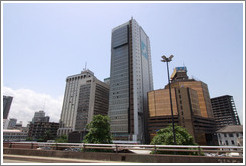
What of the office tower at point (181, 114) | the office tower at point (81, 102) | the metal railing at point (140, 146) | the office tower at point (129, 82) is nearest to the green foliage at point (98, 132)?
the metal railing at point (140, 146)

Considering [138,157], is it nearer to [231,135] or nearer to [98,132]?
[98,132]

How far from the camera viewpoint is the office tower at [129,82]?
89.3 m

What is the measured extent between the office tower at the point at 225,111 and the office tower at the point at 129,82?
92.0 metres

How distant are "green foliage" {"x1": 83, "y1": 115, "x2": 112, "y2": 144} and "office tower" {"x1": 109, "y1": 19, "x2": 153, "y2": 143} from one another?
191 ft

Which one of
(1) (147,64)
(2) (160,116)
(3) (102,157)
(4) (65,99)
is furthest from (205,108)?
(4) (65,99)

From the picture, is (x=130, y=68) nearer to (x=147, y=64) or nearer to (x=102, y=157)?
(x=147, y=64)

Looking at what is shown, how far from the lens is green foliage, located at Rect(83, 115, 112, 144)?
2882 cm

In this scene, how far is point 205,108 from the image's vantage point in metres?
100

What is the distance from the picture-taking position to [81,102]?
12119 centimetres

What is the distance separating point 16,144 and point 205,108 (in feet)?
363

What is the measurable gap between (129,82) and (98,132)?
229 feet

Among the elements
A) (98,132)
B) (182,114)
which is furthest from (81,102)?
(98,132)

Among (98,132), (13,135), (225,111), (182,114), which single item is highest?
(225,111)

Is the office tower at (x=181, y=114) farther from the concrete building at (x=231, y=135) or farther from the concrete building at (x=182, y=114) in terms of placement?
the concrete building at (x=231, y=135)
